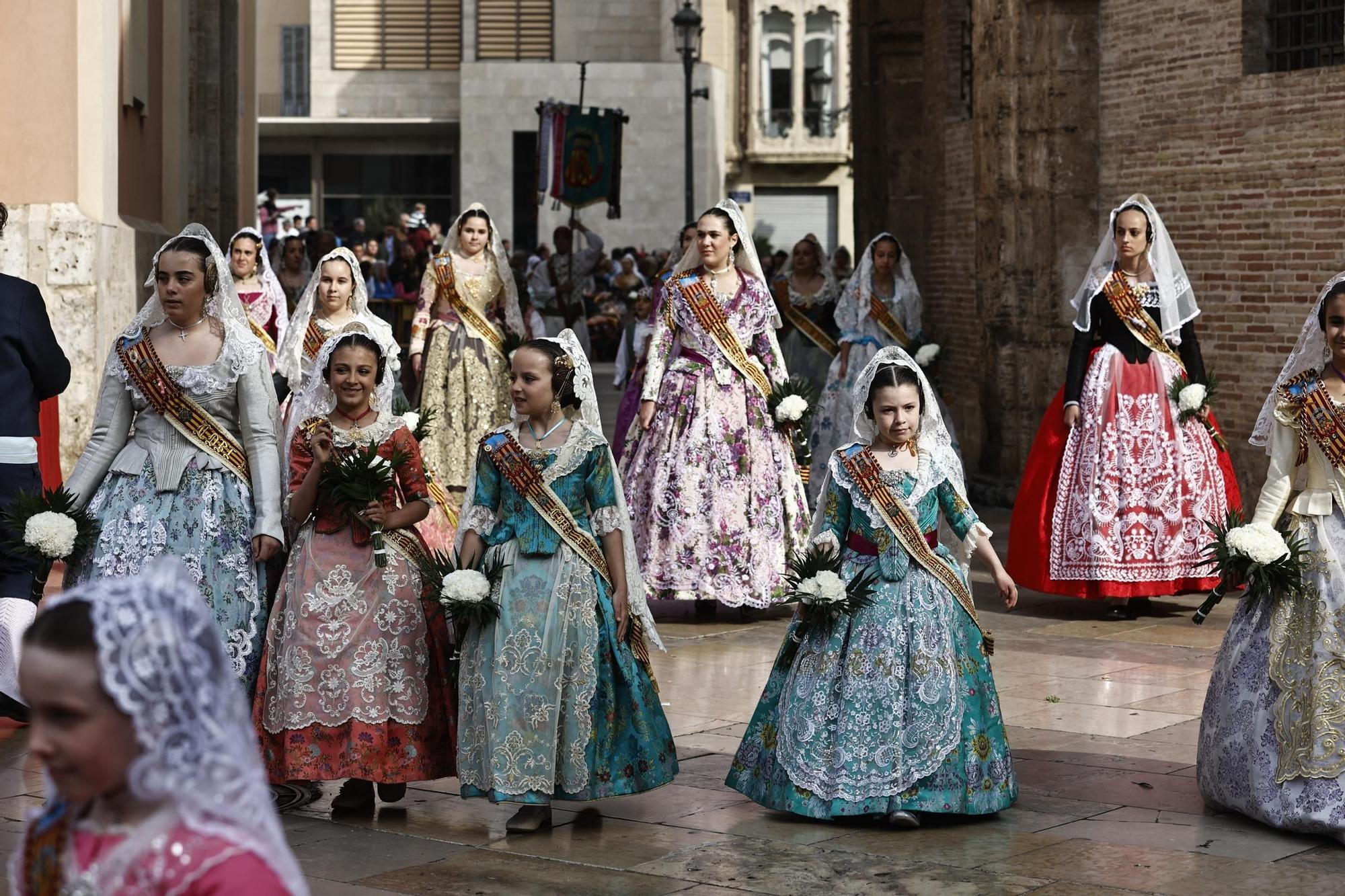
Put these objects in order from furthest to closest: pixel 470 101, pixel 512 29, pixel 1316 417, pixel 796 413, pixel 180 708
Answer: pixel 512 29, pixel 470 101, pixel 796 413, pixel 1316 417, pixel 180 708

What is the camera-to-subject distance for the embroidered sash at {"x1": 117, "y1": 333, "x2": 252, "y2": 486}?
680 cm

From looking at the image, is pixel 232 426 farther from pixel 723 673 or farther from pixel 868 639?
pixel 723 673

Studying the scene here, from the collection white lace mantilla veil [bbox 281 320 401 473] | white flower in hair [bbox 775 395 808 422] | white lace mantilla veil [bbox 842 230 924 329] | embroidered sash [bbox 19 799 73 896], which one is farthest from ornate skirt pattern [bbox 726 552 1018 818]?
white lace mantilla veil [bbox 842 230 924 329]

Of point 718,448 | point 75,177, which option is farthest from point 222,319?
point 75,177

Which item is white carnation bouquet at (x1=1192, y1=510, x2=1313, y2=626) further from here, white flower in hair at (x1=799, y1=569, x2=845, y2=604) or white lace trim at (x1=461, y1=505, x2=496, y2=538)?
white lace trim at (x1=461, y1=505, x2=496, y2=538)

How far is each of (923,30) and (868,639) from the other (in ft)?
45.6

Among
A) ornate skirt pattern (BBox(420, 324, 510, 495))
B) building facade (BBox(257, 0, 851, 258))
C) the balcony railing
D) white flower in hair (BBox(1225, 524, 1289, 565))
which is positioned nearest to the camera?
white flower in hair (BBox(1225, 524, 1289, 565))

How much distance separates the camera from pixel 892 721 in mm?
6598

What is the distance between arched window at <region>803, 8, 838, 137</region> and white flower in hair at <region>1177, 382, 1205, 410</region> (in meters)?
43.4

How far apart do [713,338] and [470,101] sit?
3287 centimetres

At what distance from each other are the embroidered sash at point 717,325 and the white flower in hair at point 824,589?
445 centimetres

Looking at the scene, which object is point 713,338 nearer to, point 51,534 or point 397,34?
point 51,534

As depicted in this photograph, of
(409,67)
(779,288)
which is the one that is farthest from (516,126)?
(779,288)

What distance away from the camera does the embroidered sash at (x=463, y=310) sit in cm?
1356
